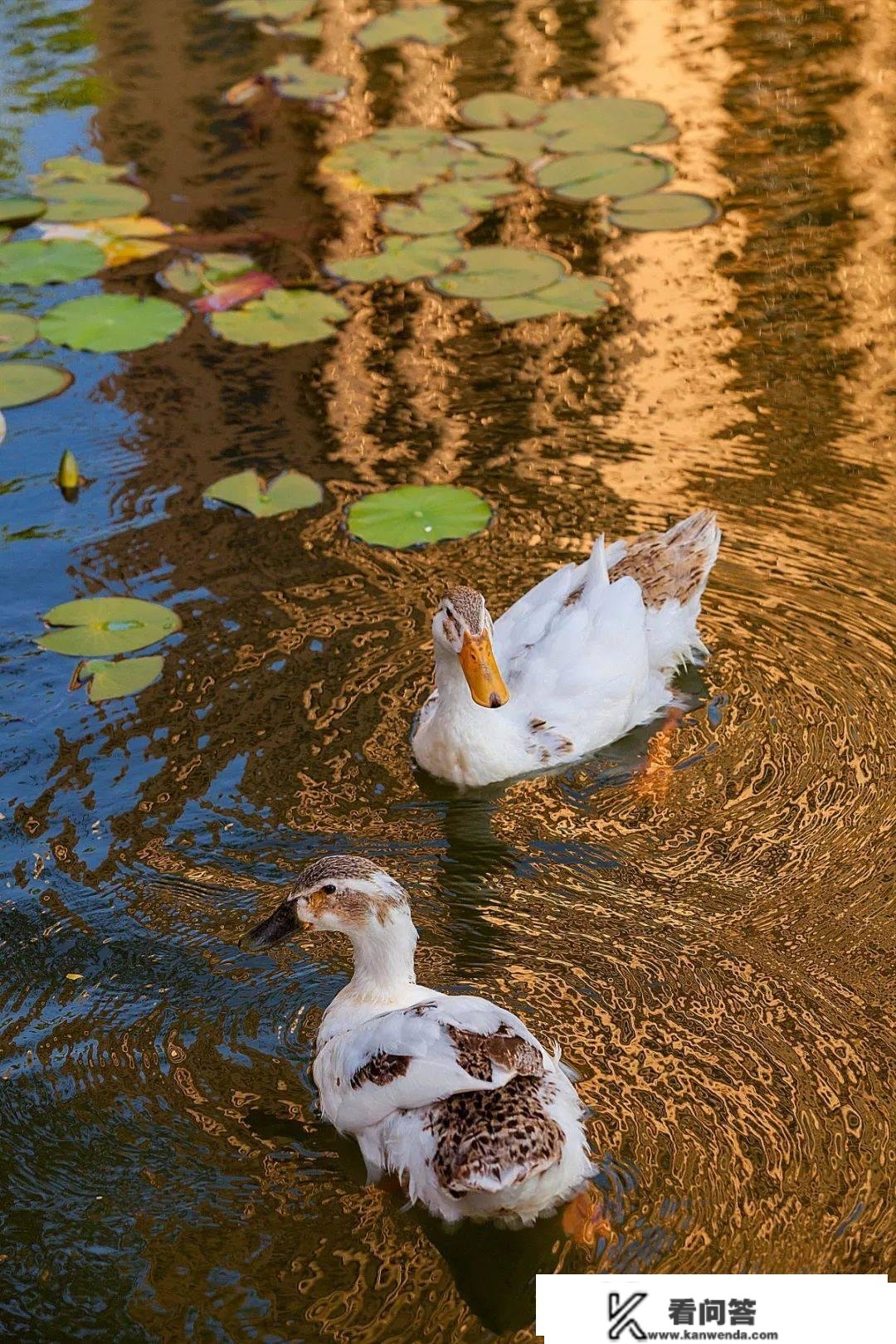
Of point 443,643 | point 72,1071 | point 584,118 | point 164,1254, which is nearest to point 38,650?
point 443,643

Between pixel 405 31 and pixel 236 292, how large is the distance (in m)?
3.75

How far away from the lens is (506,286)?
827 centimetres

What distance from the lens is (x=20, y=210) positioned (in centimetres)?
945

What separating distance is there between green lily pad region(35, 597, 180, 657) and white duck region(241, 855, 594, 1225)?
1.94 m

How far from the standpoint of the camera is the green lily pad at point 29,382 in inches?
312

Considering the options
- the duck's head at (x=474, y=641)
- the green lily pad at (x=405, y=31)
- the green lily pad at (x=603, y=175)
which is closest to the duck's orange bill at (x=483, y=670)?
the duck's head at (x=474, y=641)

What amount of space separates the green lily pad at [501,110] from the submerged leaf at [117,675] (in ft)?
16.9

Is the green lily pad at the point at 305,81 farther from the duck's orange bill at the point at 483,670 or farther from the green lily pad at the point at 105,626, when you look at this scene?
the duck's orange bill at the point at 483,670

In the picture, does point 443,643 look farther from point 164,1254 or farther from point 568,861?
point 164,1254

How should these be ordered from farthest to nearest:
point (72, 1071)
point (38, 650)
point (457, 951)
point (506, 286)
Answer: point (506, 286) < point (38, 650) < point (457, 951) < point (72, 1071)

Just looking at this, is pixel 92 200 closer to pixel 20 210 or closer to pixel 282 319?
pixel 20 210

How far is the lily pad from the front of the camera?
30.5 ft

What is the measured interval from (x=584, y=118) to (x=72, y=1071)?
7144mm

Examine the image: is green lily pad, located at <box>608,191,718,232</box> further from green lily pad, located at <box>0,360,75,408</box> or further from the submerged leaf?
the submerged leaf
